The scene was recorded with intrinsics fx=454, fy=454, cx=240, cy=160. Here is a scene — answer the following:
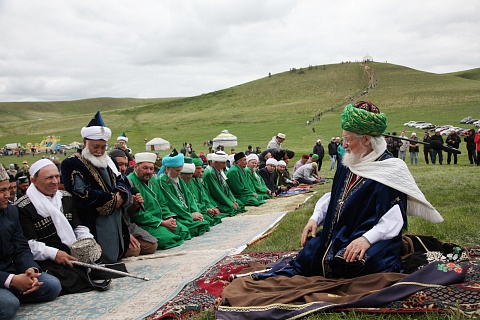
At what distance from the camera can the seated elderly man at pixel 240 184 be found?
11438 millimetres

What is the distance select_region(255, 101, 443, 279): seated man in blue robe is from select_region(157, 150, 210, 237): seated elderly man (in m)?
4.04

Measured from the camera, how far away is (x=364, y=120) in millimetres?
3523

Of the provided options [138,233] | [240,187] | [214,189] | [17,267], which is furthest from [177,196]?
[17,267]

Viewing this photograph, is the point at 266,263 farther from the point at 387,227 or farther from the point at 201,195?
the point at 201,195

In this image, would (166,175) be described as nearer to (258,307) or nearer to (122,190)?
(122,190)

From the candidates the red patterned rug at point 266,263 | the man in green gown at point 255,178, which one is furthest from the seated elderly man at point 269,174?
the red patterned rug at point 266,263

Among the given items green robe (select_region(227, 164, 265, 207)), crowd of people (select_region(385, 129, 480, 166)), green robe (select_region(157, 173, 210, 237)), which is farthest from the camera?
crowd of people (select_region(385, 129, 480, 166))

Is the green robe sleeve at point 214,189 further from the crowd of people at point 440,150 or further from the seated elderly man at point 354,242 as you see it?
the crowd of people at point 440,150

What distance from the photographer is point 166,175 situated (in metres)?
7.83

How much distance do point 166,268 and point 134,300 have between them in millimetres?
1099

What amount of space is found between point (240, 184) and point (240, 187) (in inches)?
3.3

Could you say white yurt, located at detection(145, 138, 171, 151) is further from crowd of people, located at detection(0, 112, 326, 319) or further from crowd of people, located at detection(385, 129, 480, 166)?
crowd of people, located at detection(0, 112, 326, 319)

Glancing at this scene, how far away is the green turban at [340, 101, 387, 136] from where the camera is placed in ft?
11.6

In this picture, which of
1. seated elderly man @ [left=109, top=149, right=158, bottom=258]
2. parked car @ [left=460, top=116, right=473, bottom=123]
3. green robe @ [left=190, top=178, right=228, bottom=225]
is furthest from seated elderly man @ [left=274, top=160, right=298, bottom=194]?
parked car @ [left=460, top=116, right=473, bottom=123]
